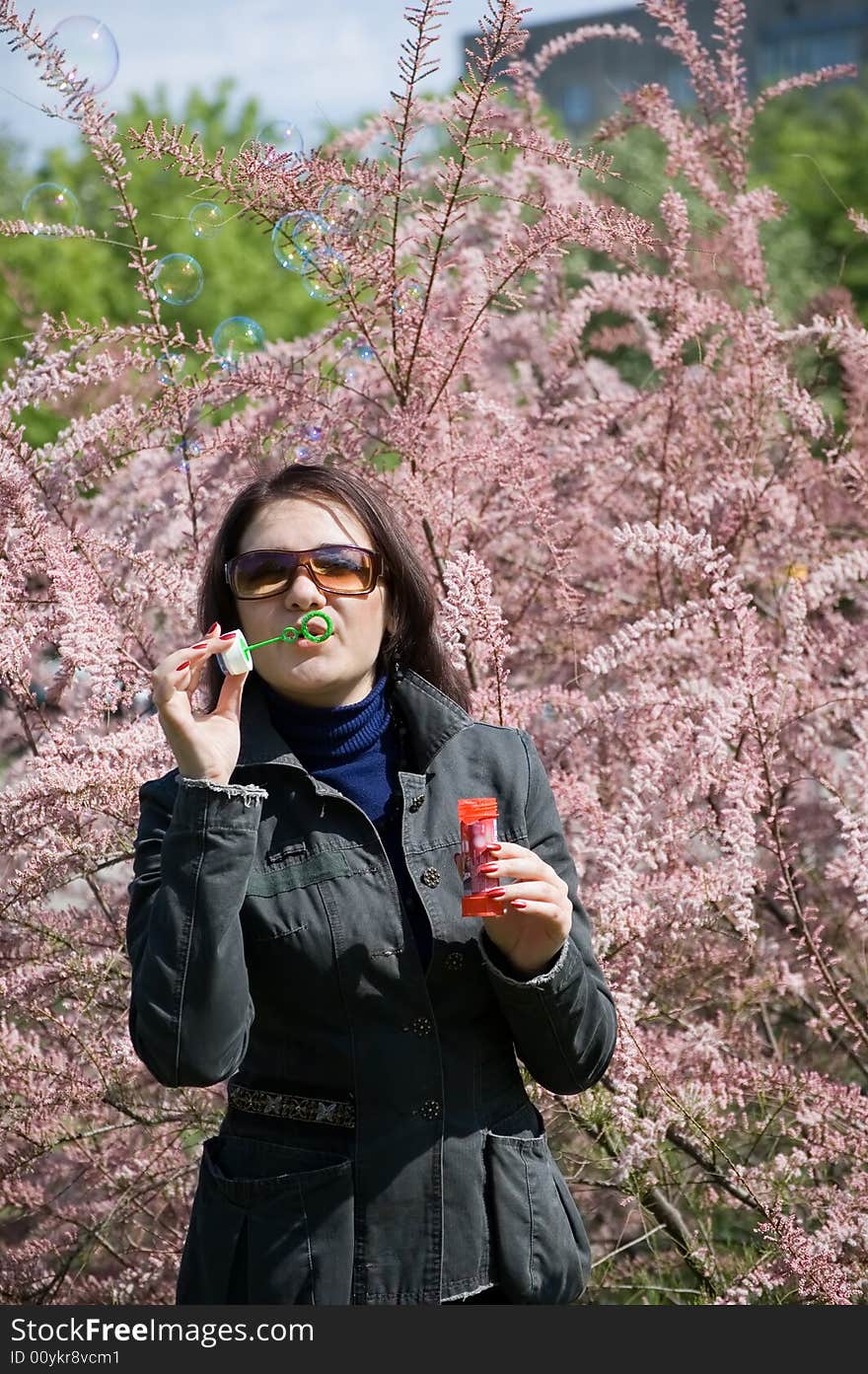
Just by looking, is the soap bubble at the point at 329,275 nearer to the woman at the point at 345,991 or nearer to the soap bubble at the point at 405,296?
the soap bubble at the point at 405,296

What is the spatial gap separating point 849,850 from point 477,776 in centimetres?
102

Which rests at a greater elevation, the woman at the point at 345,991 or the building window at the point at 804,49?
the building window at the point at 804,49

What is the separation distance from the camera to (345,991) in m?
1.70

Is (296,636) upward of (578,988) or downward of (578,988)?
upward

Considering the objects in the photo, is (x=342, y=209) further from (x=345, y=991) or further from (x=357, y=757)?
(x=345, y=991)

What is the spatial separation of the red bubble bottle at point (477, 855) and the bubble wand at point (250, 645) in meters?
0.30

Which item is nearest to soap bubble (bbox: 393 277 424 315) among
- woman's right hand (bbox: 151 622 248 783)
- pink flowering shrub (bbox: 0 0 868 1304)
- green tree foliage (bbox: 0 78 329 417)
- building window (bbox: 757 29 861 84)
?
pink flowering shrub (bbox: 0 0 868 1304)

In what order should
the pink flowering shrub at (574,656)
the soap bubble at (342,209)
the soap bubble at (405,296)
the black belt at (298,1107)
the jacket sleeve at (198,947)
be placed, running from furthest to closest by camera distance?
the soap bubble at (405,296)
the soap bubble at (342,209)
the pink flowering shrub at (574,656)
the black belt at (298,1107)
the jacket sleeve at (198,947)

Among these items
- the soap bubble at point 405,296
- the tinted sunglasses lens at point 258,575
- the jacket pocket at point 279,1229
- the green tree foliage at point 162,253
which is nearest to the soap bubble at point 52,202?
the soap bubble at point 405,296

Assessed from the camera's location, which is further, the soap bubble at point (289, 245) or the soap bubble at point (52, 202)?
the soap bubble at point (52, 202)

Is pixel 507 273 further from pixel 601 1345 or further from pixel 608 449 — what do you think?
pixel 601 1345

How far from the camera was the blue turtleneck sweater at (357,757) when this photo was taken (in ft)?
5.90

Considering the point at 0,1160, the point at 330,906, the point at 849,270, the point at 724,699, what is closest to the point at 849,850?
the point at 724,699

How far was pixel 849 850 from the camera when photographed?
2.62 meters
